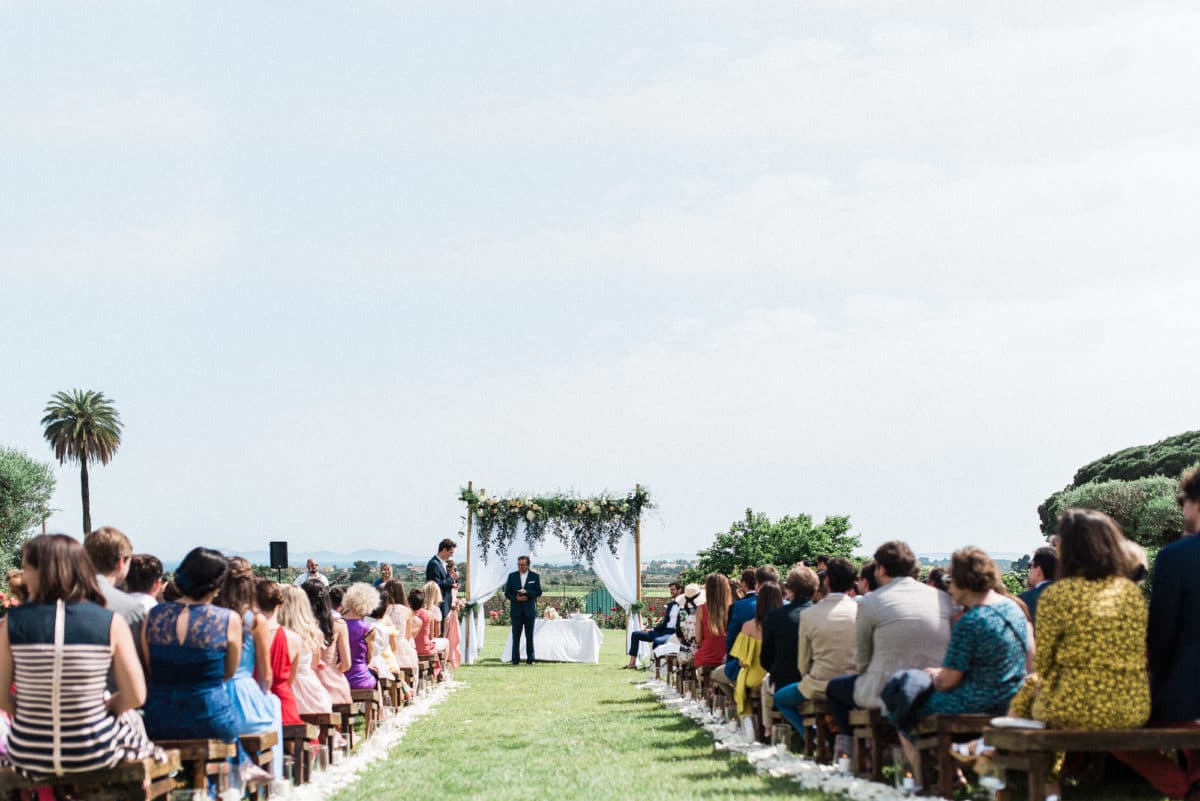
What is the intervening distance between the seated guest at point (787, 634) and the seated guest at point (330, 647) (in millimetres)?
3447

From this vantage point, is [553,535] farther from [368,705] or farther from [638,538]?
[368,705]

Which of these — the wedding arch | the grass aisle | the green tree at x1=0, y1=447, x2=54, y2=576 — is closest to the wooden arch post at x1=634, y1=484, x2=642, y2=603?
the wedding arch

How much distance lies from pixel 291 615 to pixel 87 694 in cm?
356

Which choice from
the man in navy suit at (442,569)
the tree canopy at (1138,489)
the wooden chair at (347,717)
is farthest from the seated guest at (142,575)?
the tree canopy at (1138,489)

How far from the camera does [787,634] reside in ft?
32.7

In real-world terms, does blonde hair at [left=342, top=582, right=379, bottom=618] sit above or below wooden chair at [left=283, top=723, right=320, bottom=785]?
Answer: above

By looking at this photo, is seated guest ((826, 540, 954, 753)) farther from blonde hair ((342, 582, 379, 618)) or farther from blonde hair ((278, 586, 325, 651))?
blonde hair ((342, 582, 379, 618))

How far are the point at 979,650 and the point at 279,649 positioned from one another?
4.46 metres

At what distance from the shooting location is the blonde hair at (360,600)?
12380 mm

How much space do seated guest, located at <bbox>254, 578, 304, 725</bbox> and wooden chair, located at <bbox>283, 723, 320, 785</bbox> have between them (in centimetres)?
13

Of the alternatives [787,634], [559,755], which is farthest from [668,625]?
[787,634]

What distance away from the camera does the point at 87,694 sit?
19.6 ft

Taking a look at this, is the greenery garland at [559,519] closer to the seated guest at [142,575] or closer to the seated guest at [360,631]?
the seated guest at [360,631]

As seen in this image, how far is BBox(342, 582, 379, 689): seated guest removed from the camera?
12164 millimetres
